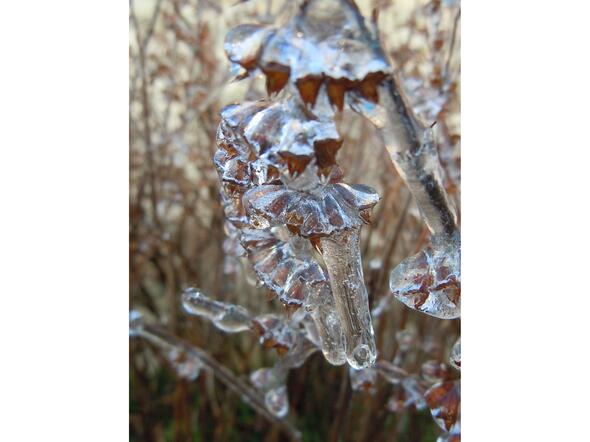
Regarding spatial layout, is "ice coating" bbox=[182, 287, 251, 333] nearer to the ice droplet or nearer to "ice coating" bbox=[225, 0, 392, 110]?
the ice droplet

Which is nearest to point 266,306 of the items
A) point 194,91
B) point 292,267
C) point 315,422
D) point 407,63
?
point 315,422

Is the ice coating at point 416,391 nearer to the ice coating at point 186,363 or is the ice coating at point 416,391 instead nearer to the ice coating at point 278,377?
the ice coating at point 278,377

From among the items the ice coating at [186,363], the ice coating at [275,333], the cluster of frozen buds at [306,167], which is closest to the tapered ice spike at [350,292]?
the cluster of frozen buds at [306,167]

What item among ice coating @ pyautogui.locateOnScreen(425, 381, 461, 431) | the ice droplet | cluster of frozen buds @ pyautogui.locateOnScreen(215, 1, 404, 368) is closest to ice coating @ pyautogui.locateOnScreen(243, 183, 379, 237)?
cluster of frozen buds @ pyautogui.locateOnScreen(215, 1, 404, 368)

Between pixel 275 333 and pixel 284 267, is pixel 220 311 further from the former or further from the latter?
pixel 284 267

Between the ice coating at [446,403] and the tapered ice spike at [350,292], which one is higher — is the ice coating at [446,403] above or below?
below
